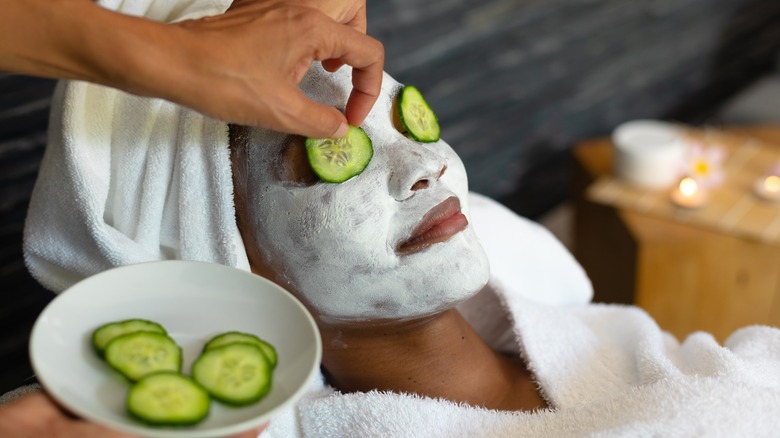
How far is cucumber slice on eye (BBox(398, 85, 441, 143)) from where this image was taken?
1.03 metres

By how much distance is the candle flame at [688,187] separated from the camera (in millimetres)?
2023

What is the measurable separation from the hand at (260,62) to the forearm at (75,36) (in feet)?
0.10

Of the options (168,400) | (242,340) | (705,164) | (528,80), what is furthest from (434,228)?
(528,80)

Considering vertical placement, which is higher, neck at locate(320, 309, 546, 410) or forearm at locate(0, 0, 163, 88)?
forearm at locate(0, 0, 163, 88)

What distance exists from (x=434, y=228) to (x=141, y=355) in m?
0.39

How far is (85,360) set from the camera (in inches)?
30.8

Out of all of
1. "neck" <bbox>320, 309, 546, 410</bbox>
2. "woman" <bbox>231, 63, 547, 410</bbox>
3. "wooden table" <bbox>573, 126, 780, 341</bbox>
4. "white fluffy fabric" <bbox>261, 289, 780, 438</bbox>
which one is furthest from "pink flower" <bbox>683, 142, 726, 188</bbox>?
"woman" <bbox>231, 63, 547, 410</bbox>

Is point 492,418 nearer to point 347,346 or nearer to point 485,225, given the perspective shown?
point 347,346

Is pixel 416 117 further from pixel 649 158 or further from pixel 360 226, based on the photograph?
pixel 649 158

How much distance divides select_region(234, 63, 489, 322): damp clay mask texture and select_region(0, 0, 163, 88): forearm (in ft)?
0.91

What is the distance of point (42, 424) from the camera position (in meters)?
0.74

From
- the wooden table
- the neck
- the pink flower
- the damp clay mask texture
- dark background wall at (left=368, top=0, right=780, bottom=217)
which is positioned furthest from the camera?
dark background wall at (left=368, top=0, right=780, bottom=217)

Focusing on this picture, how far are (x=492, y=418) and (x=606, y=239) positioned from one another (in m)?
1.18

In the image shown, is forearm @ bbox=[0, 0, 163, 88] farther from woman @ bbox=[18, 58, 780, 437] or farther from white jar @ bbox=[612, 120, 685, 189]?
white jar @ bbox=[612, 120, 685, 189]
